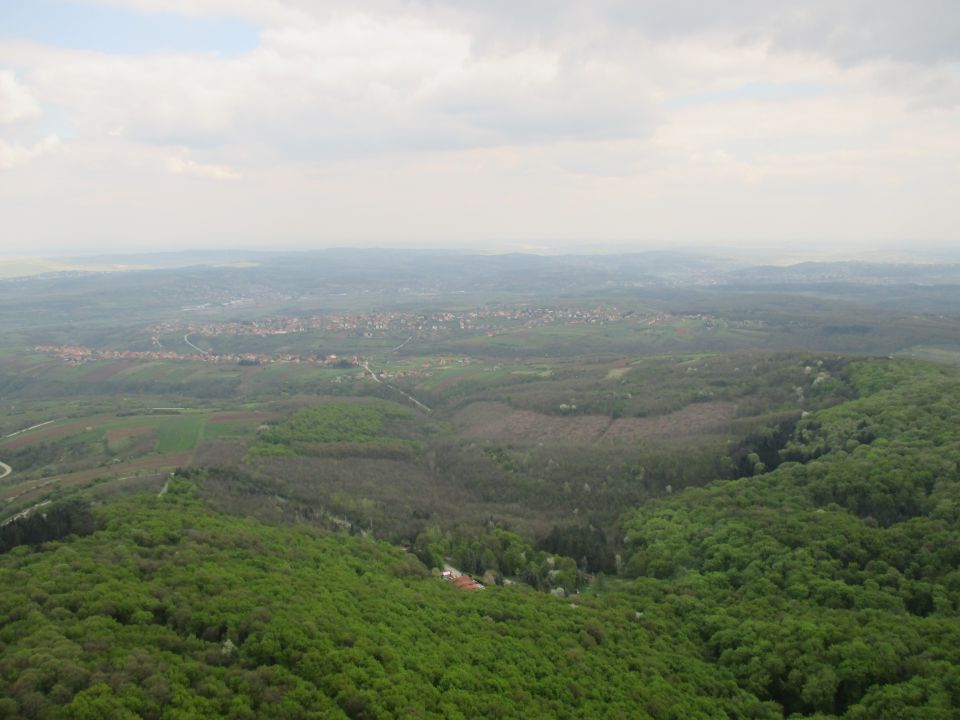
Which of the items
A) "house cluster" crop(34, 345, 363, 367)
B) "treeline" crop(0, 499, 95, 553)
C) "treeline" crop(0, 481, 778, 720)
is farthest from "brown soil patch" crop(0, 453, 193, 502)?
"house cluster" crop(34, 345, 363, 367)

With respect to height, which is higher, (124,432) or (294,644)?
(294,644)

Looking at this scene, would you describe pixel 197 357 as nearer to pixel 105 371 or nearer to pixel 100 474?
pixel 105 371

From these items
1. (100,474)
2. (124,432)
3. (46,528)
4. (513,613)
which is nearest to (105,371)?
(124,432)

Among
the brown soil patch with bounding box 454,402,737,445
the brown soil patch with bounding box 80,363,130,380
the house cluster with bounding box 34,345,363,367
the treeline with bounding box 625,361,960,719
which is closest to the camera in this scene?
the treeline with bounding box 625,361,960,719

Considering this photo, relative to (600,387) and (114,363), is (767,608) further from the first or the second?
(114,363)

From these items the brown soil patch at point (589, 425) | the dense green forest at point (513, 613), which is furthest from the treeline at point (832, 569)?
the brown soil patch at point (589, 425)

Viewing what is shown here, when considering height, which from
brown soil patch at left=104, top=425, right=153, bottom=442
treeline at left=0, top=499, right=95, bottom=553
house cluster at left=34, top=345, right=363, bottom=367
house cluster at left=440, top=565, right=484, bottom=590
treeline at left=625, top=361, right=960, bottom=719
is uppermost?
treeline at left=0, top=499, right=95, bottom=553

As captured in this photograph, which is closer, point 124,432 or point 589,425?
point 124,432

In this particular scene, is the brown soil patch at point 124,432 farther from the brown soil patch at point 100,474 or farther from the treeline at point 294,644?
the treeline at point 294,644

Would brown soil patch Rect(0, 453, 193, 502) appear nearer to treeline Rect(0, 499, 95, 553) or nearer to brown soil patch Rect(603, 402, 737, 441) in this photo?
treeline Rect(0, 499, 95, 553)
